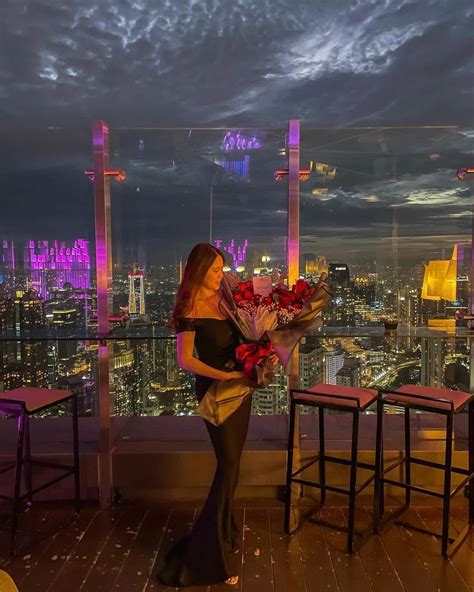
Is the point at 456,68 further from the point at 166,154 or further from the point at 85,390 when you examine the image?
the point at 85,390

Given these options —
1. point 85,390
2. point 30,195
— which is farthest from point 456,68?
point 85,390

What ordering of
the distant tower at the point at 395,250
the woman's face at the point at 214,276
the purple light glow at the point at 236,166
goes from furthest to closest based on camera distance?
the distant tower at the point at 395,250 → the purple light glow at the point at 236,166 → the woman's face at the point at 214,276

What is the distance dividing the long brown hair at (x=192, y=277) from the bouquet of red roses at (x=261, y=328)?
0.17 m

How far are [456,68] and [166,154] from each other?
3.82m

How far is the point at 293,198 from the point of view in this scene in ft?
10.8

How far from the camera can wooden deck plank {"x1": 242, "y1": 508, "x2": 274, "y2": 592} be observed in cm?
241

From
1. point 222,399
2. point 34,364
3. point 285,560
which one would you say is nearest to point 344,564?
point 285,560

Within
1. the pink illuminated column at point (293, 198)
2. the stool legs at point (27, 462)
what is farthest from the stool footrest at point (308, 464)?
the stool legs at point (27, 462)

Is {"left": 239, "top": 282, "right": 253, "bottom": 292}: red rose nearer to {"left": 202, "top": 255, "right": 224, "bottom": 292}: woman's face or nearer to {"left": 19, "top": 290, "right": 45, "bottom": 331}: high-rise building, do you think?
{"left": 202, "top": 255, "right": 224, "bottom": 292}: woman's face

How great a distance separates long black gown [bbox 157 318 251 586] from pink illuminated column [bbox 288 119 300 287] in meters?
1.05

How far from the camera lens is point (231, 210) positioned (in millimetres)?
3551

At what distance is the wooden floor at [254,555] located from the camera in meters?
2.41

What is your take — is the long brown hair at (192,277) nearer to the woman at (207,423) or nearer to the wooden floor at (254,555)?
the woman at (207,423)

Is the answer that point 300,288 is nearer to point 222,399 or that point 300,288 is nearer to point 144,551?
point 222,399
